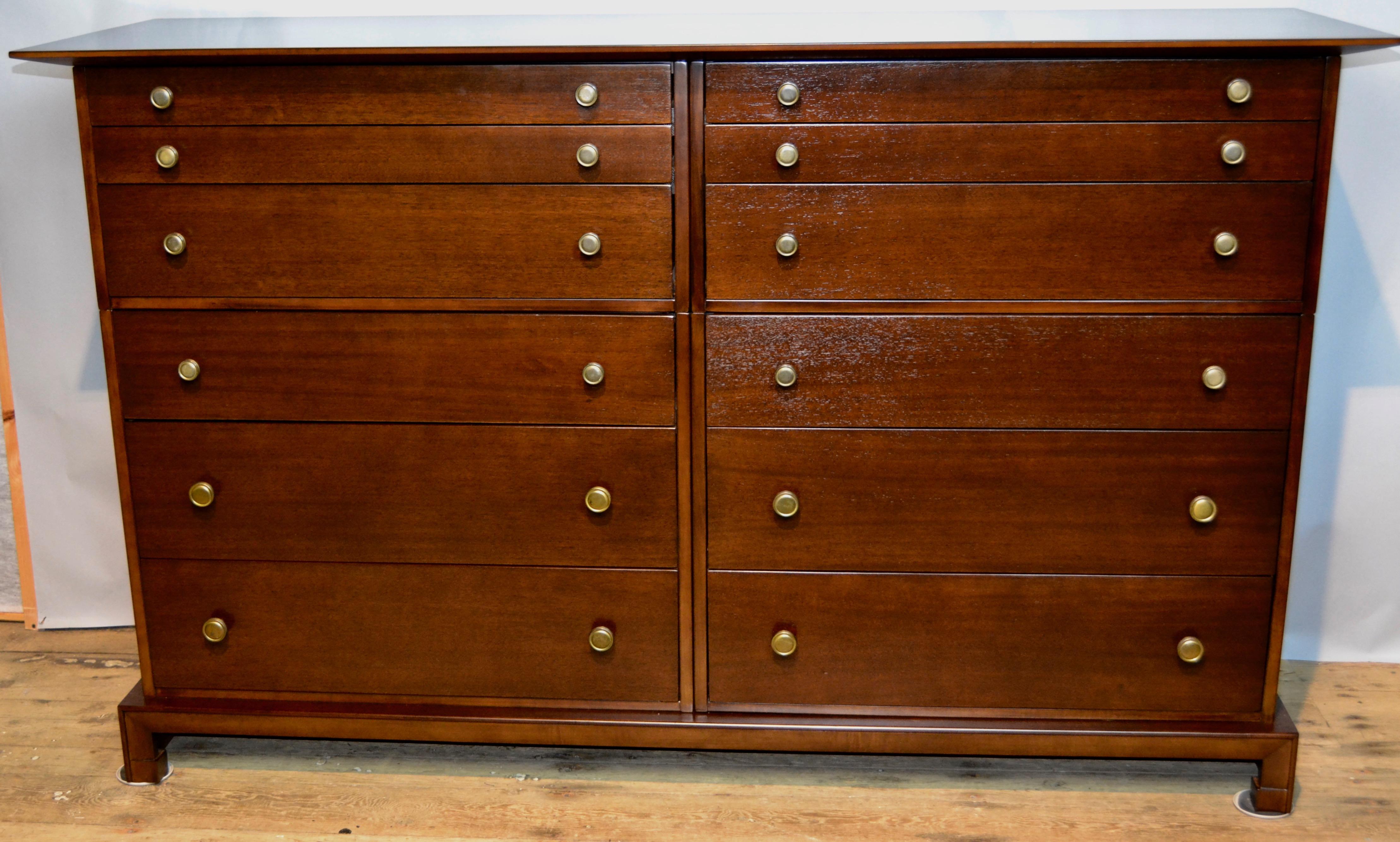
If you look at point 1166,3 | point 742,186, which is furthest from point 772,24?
point 1166,3

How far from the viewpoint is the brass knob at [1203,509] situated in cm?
164

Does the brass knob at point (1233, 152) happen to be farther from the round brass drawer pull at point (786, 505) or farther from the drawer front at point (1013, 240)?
Result: the round brass drawer pull at point (786, 505)

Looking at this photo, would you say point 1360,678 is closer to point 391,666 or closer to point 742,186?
point 742,186

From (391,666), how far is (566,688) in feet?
0.99

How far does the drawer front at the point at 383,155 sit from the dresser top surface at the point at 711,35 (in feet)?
0.36

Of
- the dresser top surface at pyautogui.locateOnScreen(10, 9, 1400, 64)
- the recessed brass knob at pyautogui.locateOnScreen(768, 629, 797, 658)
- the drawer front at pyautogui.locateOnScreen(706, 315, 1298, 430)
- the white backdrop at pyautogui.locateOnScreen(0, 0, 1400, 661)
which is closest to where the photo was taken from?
the dresser top surface at pyautogui.locateOnScreen(10, 9, 1400, 64)

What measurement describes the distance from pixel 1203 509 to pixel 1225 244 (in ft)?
1.33

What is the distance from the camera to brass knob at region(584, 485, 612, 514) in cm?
169

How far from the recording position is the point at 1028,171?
1564 mm

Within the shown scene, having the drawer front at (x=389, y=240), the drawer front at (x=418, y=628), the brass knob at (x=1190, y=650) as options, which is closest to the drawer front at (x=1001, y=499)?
the brass knob at (x=1190, y=650)

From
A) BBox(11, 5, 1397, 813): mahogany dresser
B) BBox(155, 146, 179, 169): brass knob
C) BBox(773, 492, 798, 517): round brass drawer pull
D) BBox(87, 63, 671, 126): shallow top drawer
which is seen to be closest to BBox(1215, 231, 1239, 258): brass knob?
BBox(11, 5, 1397, 813): mahogany dresser

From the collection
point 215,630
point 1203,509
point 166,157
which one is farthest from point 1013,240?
point 215,630

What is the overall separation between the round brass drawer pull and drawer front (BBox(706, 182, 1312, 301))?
313 millimetres

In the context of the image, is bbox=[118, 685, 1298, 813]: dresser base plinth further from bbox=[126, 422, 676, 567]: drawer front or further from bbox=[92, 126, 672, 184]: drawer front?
bbox=[92, 126, 672, 184]: drawer front
